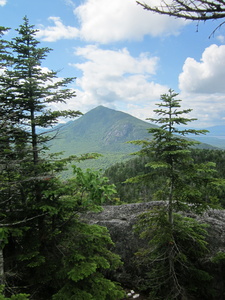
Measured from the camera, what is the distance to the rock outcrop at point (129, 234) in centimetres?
1051

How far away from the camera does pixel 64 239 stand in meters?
7.28

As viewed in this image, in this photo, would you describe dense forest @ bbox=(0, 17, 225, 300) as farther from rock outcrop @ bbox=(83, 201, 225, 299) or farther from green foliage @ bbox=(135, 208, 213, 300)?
rock outcrop @ bbox=(83, 201, 225, 299)

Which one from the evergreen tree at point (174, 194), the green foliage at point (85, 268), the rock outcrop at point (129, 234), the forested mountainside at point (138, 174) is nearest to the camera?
the green foliage at point (85, 268)

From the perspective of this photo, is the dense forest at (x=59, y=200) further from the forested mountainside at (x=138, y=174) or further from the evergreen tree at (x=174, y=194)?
the forested mountainside at (x=138, y=174)

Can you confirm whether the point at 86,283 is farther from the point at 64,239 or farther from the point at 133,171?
the point at 133,171

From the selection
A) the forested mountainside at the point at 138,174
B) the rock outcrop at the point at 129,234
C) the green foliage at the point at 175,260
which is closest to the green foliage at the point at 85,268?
the green foliage at the point at 175,260

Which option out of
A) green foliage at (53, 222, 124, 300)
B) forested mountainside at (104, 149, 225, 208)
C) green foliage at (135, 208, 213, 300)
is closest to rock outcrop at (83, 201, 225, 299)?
green foliage at (135, 208, 213, 300)

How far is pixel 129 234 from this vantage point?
42.2ft

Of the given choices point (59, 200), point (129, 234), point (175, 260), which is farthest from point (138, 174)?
point (59, 200)

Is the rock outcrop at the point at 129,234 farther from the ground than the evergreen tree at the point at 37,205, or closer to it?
closer to it

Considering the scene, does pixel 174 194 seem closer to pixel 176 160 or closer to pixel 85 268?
pixel 176 160

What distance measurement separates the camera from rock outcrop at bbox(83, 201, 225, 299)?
1051cm

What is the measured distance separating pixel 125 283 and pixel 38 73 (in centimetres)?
1202

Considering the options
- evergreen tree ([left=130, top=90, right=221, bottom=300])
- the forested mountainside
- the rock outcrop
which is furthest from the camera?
the forested mountainside
